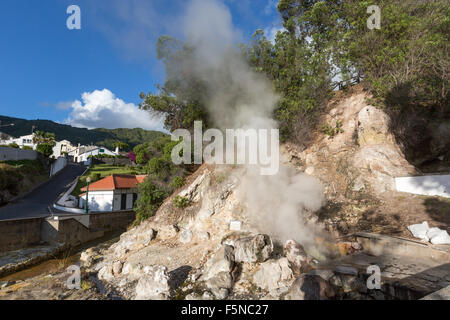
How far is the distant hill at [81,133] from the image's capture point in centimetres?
5641

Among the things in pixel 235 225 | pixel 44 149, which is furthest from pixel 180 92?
pixel 44 149

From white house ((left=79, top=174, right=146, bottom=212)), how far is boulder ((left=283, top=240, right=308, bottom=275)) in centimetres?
1301

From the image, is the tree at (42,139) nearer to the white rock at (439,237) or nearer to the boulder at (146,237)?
the boulder at (146,237)

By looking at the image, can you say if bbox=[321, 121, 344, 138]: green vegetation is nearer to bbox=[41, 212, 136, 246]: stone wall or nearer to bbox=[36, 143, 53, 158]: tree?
bbox=[41, 212, 136, 246]: stone wall

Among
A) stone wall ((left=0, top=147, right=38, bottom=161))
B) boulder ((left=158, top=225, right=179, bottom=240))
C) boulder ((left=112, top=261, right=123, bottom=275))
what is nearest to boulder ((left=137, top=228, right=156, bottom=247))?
→ boulder ((left=158, top=225, right=179, bottom=240))

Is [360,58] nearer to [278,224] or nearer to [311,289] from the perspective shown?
[278,224]

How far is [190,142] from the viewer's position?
10617mm

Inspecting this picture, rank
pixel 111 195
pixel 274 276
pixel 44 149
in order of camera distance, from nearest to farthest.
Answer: pixel 274 276
pixel 111 195
pixel 44 149

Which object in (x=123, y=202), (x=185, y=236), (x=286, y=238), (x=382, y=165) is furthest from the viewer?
(x=123, y=202)

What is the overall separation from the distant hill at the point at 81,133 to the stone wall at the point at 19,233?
4593cm

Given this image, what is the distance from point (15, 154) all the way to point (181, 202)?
22.2 m

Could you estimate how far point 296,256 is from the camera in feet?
17.5
